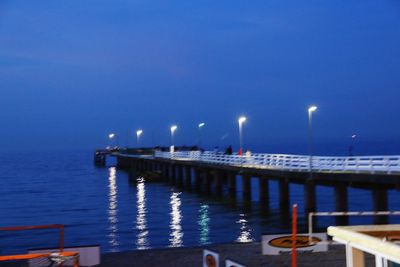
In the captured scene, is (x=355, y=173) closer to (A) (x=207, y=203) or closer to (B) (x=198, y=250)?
(B) (x=198, y=250)

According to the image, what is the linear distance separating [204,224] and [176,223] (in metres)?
1.72

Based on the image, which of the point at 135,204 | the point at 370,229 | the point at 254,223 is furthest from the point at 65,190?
the point at 370,229

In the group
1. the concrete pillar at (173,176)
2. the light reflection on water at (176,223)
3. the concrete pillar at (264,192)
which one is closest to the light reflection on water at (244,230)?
the light reflection on water at (176,223)

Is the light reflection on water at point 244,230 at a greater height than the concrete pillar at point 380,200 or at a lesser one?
lesser

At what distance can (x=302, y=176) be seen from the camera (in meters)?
27.8

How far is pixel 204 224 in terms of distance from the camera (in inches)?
1117

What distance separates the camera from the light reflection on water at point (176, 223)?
76.9 feet

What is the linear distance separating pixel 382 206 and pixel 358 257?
18200 millimetres

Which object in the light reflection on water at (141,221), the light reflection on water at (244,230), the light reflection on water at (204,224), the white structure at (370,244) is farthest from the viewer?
the light reflection on water at (204,224)

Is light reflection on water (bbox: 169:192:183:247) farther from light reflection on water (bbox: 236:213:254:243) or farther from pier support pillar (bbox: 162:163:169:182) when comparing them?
pier support pillar (bbox: 162:163:169:182)

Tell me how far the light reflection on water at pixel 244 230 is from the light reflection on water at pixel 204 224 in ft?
5.08

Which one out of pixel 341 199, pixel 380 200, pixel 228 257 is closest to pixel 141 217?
pixel 341 199

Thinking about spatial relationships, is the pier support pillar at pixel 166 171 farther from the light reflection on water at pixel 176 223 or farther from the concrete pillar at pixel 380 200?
the concrete pillar at pixel 380 200

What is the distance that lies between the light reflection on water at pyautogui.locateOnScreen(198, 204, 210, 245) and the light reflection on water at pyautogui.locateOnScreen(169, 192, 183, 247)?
40.4 inches
